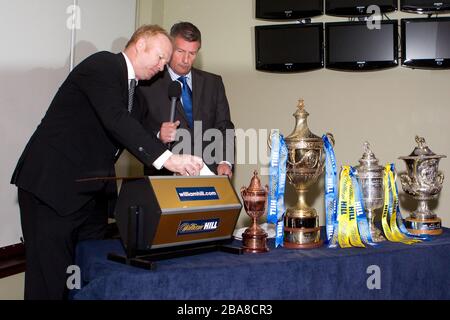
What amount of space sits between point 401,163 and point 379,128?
26 centimetres

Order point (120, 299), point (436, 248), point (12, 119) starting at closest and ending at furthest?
Answer: point (120, 299) → point (436, 248) → point (12, 119)

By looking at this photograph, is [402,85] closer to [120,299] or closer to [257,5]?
[257,5]

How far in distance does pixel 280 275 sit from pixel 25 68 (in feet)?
5.22

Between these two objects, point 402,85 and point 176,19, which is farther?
point 176,19

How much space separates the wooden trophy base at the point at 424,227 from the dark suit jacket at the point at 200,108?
0.94 meters

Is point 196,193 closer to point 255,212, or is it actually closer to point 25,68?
point 255,212

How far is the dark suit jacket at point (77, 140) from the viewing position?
1.84m

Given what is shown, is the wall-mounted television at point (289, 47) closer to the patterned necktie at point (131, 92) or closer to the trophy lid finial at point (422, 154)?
the trophy lid finial at point (422, 154)

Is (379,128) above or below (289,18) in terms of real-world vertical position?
below

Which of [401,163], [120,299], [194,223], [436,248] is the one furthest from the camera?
[401,163]

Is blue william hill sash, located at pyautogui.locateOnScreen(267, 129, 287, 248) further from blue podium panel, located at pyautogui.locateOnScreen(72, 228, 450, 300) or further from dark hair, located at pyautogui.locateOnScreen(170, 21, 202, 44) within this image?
dark hair, located at pyautogui.locateOnScreen(170, 21, 202, 44)

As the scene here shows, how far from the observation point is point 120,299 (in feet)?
4.36

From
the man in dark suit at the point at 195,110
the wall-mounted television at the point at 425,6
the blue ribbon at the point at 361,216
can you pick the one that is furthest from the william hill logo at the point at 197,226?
the wall-mounted television at the point at 425,6
